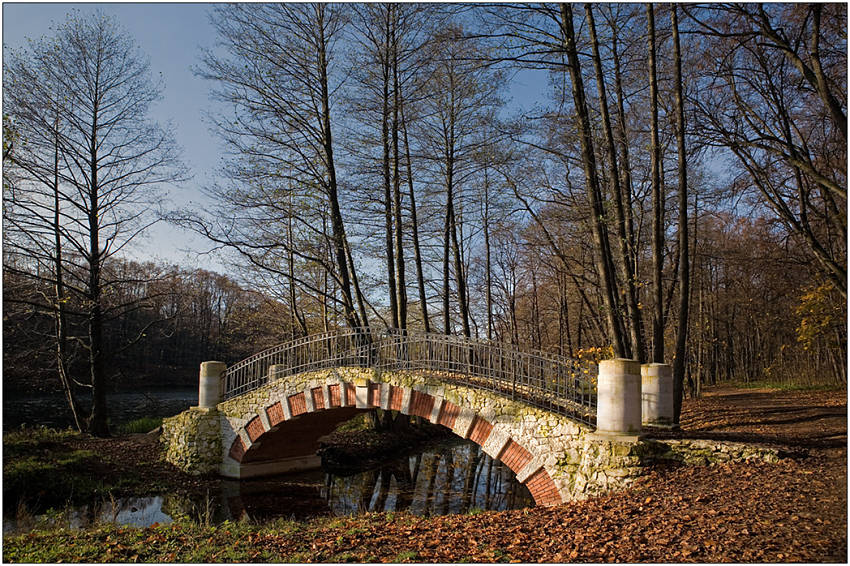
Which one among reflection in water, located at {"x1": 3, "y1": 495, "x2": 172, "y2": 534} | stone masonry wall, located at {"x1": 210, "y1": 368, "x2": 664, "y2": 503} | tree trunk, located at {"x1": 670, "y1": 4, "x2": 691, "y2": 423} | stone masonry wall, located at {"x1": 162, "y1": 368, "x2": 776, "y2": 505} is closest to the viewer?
stone masonry wall, located at {"x1": 162, "y1": 368, "x2": 776, "y2": 505}

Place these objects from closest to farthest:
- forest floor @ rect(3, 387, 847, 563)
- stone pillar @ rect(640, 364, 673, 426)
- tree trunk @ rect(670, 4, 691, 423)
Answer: forest floor @ rect(3, 387, 847, 563), stone pillar @ rect(640, 364, 673, 426), tree trunk @ rect(670, 4, 691, 423)

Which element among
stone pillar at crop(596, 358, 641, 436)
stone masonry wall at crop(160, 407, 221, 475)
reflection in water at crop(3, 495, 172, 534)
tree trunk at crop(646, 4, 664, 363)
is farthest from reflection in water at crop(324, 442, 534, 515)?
stone pillar at crop(596, 358, 641, 436)

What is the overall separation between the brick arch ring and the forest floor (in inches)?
60.7

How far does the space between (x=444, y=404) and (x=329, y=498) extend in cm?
446

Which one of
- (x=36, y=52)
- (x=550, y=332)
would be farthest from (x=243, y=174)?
(x=550, y=332)

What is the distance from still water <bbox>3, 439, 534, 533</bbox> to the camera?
33.6 ft

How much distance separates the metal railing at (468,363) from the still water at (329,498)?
2.63 metres

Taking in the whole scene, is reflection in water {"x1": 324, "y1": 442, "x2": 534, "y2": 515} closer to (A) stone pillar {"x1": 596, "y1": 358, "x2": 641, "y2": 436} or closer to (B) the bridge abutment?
(B) the bridge abutment

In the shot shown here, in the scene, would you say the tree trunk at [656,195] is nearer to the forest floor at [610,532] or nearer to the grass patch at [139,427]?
the forest floor at [610,532]

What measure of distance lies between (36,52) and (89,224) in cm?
442

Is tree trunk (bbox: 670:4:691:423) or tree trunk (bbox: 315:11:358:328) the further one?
tree trunk (bbox: 315:11:358:328)

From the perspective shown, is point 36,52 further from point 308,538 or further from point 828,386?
point 828,386

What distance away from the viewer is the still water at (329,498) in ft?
33.6

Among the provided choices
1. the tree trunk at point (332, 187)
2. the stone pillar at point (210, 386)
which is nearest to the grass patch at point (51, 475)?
the stone pillar at point (210, 386)
